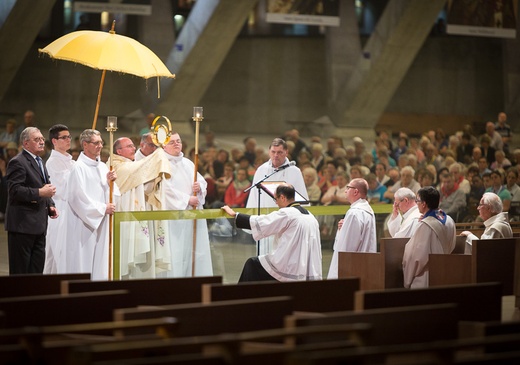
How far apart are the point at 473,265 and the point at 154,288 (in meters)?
3.25

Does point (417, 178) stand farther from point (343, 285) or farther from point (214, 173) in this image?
point (343, 285)

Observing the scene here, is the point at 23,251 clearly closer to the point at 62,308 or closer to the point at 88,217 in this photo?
the point at 88,217

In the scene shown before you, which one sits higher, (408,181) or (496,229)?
(408,181)

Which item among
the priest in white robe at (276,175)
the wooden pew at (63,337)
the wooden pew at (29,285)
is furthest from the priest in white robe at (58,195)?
the wooden pew at (63,337)

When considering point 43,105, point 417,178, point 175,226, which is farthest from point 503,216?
point 43,105

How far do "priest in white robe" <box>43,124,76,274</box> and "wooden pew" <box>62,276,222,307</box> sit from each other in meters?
3.46

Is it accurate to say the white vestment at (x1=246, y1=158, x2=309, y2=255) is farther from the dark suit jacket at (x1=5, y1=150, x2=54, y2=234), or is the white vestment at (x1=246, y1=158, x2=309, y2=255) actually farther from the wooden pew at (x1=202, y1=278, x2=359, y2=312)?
the wooden pew at (x1=202, y1=278, x2=359, y2=312)

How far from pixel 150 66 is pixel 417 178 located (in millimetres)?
6827

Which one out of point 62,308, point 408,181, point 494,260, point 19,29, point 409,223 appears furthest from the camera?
point 19,29

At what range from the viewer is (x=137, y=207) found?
988 centimetres

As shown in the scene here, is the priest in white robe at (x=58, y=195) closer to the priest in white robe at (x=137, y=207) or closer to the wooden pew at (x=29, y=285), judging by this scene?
the priest in white robe at (x=137, y=207)

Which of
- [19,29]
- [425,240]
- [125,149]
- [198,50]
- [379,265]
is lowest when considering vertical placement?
[379,265]

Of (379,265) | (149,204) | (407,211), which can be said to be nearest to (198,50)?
(149,204)

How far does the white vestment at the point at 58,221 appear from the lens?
930 centimetres
